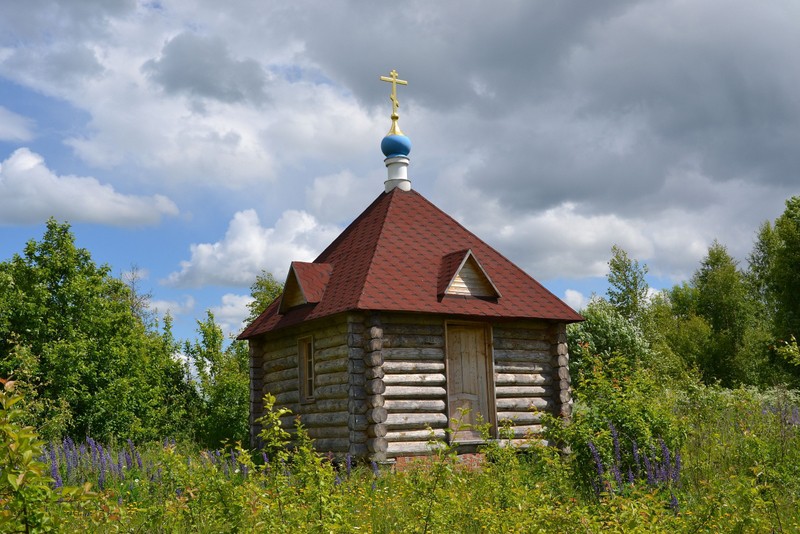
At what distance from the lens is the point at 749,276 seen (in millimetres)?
47594

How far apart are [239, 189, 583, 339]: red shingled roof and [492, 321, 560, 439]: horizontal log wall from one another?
510 mm

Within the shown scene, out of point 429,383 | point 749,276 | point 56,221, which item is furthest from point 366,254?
point 749,276

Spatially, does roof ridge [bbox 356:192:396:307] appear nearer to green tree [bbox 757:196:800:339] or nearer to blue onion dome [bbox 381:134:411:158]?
blue onion dome [bbox 381:134:411:158]

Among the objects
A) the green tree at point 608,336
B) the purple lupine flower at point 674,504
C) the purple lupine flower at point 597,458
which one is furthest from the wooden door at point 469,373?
the green tree at point 608,336

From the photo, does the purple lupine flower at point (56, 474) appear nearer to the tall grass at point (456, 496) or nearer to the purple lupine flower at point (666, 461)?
the tall grass at point (456, 496)

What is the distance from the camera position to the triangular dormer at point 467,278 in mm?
15258

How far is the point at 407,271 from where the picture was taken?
50.2 ft

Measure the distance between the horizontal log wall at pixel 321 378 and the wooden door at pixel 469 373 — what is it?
206cm

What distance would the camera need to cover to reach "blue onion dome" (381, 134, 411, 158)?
1783cm

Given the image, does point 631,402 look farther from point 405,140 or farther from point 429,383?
point 405,140

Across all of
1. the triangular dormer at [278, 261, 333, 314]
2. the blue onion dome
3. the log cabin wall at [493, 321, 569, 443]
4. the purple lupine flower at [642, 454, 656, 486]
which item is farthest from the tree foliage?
the purple lupine flower at [642, 454, 656, 486]

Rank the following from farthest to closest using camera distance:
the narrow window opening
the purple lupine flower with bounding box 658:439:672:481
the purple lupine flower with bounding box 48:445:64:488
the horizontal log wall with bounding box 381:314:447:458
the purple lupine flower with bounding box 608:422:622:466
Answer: the narrow window opening < the horizontal log wall with bounding box 381:314:447:458 < the purple lupine flower with bounding box 48:445:64:488 < the purple lupine flower with bounding box 608:422:622:466 < the purple lupine flower with bounding box 658:439:672:481

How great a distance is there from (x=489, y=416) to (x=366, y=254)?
3.99m

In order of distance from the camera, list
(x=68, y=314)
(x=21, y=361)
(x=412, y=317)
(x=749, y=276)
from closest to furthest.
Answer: (x=412, y=317) < (x=21, y=361) < (x=68, y=314) < (x=749, y=276)
